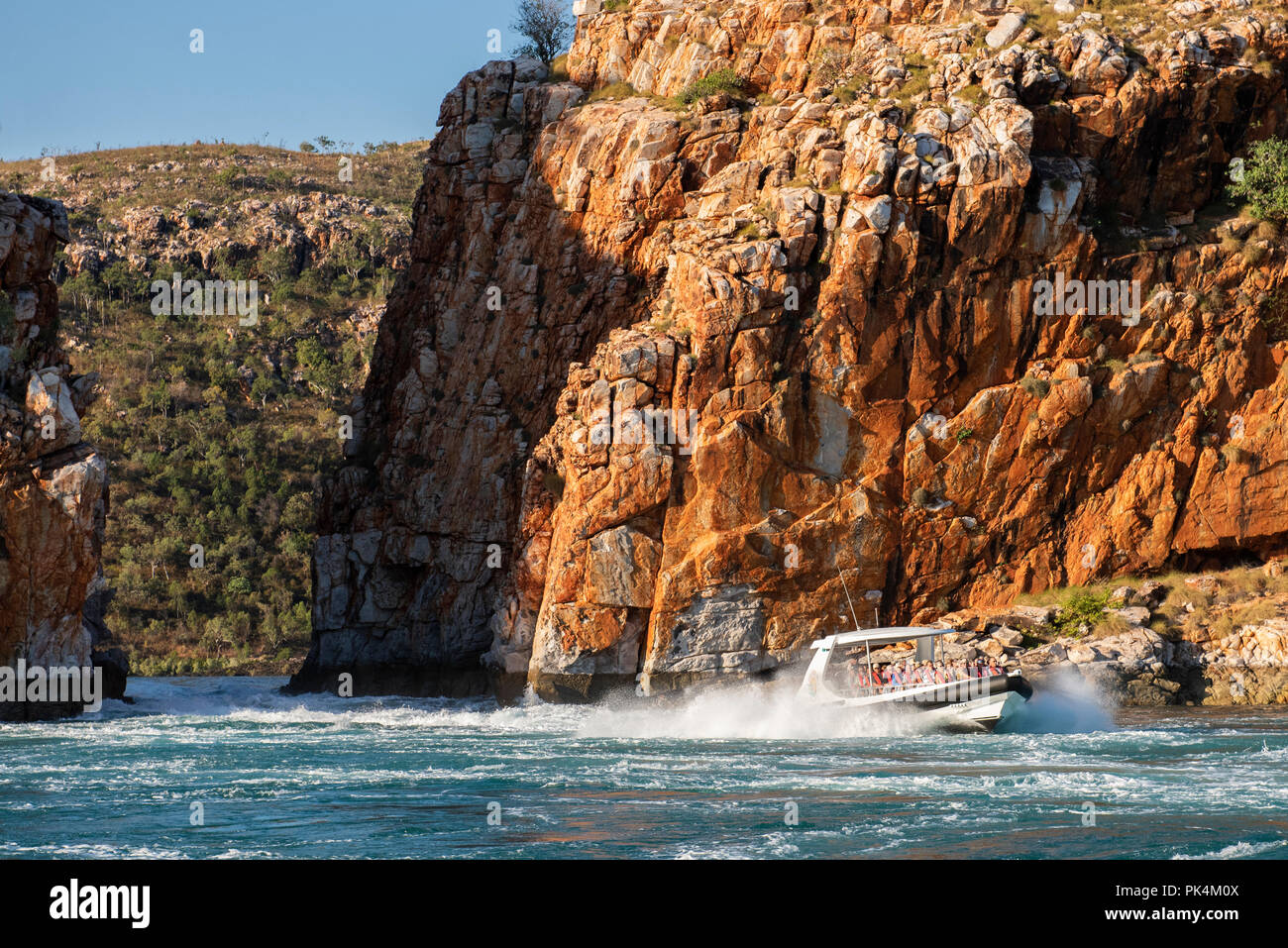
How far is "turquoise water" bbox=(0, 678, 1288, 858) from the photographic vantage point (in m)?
20.1

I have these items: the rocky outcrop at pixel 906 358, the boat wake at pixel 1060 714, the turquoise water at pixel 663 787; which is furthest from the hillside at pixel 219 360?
the boat wake at pixel 1060 714

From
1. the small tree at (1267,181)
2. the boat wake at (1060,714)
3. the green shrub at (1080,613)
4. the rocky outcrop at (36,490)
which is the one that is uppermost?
the small tree at (1267,181)

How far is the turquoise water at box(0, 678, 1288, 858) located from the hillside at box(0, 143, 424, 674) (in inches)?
1935

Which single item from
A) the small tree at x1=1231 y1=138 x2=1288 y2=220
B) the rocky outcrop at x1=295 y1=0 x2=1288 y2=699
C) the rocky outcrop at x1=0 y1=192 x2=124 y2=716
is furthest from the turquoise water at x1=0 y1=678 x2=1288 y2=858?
the small tree at x1=1231 y1=138 x2=1288 y2=220

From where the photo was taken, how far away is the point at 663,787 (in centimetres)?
2656

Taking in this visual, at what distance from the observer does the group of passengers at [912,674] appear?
36781 millimetres

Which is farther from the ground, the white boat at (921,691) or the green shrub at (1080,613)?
the green shrub at (1080,613)

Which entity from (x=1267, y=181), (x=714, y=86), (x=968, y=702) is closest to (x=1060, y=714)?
(x=968, y=702)

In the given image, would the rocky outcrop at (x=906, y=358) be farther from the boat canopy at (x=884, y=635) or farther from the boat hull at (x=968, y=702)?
the boat hull at (x=968, y=702)

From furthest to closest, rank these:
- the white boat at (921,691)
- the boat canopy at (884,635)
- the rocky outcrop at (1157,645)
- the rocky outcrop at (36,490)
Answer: the rocky outcrop at (1157,645), the rocky outcrop at (36,490), the boat canopy at (884,635), the white boat at (921,691)

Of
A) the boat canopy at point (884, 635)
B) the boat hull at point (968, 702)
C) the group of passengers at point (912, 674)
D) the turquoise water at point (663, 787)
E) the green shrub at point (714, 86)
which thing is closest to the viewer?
the turquoise water at point (663, 787)

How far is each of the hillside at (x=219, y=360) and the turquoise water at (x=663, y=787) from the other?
4914 cm

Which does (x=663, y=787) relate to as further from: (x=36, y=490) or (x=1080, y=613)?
(x=36, y=490)

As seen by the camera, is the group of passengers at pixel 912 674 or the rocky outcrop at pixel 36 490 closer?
the group of passengers at pixel 912 674
